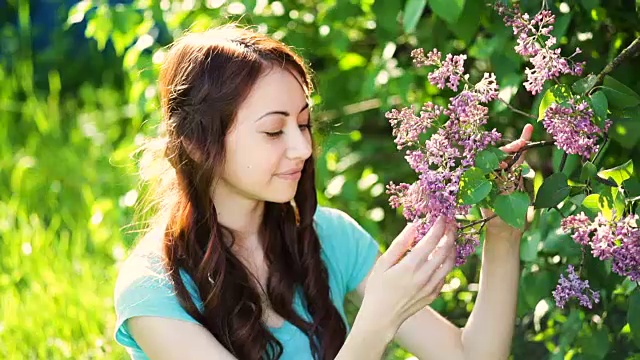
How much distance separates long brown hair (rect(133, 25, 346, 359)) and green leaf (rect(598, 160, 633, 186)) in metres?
0.61

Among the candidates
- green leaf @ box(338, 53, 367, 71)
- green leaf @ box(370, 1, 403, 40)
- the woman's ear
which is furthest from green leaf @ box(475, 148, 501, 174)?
green leaf @ box(338, 53, 367, 71)

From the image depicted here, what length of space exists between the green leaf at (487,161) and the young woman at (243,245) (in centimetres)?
26

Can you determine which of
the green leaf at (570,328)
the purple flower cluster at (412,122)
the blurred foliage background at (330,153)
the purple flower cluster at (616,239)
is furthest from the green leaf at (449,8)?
the green leaf at (570,328)

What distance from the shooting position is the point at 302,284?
215 centimetres

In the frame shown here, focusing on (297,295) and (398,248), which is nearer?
(398,248)

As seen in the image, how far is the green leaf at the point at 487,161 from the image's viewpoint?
1540 mm

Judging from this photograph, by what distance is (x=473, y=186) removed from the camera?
1.54 m

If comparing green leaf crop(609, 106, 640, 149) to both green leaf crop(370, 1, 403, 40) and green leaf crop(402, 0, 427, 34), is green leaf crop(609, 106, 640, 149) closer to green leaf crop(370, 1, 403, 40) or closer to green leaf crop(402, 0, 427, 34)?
green leaf crop(402, 0, 427, 34)

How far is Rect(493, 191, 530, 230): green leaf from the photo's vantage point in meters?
1.55

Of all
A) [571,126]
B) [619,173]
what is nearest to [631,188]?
[619,173]

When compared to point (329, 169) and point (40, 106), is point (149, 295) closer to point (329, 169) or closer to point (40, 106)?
point (329, 169)

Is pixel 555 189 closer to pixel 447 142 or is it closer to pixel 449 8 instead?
pixel 447 142

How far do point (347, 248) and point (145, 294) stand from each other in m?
0.45

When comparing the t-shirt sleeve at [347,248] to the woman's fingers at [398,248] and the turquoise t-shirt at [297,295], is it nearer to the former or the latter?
the turquoise t-shirt at [297,295]
